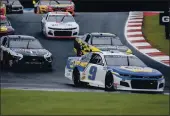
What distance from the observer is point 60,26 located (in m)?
17.4

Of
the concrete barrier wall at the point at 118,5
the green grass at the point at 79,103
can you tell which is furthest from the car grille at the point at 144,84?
the concrete barrier wall at the point at 118,5

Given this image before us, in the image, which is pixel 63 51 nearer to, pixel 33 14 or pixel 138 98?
pixel 33 14

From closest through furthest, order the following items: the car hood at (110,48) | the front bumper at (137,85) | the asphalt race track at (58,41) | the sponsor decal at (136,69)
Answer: the front bumper at (137,85) → the sponsor decal at (136,69) → the asphalt race track at (58,41) → the car hood at (110,48)

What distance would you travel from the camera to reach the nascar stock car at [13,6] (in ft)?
54.6

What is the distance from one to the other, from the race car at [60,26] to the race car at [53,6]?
0.12m

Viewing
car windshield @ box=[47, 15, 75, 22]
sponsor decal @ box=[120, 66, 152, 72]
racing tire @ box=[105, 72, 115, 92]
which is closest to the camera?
racing tire @ box=[105, 72, 115, 92]

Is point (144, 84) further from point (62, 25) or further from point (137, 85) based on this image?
point (62, 25)

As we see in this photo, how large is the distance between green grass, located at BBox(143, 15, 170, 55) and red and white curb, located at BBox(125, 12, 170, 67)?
0.14 meters

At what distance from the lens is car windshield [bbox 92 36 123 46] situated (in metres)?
16.8

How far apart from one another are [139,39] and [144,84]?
8.55ft

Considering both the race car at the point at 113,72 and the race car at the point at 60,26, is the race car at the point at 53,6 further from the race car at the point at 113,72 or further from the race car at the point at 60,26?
the race car at the point at 113,72

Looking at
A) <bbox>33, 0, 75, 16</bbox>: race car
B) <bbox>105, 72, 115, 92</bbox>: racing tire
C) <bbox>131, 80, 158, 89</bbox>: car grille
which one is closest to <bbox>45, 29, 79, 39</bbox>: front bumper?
<bbox>33, 0, 75, 16</bbox>: race car

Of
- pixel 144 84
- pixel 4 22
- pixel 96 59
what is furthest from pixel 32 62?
pixel 144 84

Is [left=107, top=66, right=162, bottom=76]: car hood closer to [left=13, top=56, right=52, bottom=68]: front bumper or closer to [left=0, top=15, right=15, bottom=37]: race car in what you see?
[left=13, top=56, right=52, bottom=68]: front bumper
